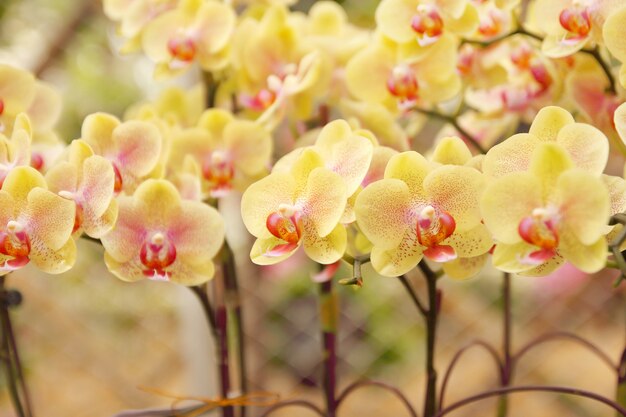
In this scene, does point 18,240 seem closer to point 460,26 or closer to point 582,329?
point 460,26

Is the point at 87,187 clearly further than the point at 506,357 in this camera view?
No

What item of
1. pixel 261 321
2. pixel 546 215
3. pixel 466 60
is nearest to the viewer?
pixel 546 215

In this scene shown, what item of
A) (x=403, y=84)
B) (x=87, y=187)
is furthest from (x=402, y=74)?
(x=87, y=187)

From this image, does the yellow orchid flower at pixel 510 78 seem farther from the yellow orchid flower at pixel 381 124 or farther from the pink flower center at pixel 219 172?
the pink flower center at pixel 219 172

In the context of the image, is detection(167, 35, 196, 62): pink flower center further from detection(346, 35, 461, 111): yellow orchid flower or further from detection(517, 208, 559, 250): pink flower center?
detection(517, 208, 559, 250): pink flower center

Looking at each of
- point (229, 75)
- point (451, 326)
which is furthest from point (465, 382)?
point (229, 75)

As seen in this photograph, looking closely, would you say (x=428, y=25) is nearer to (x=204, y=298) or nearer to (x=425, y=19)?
(x=425, y=19)

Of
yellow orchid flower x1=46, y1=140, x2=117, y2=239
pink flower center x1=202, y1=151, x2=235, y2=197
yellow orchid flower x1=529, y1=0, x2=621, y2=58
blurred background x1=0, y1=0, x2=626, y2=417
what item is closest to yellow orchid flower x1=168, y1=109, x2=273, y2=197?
pink flower center x1=202, y1=151, x2=235, y2=197
